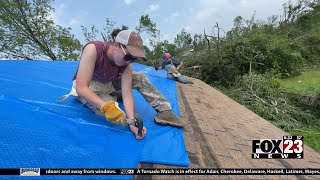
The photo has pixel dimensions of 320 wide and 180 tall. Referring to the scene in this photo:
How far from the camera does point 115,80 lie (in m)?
2.50

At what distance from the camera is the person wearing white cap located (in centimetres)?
194

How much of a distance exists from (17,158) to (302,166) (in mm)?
2071

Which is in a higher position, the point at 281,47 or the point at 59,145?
the point at 281,47

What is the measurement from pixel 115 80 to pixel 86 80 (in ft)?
1.83

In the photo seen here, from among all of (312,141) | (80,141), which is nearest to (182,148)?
(80,141)

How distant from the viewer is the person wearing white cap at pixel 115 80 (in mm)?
1937

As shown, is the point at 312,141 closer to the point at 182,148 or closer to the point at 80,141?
the point at 182,148

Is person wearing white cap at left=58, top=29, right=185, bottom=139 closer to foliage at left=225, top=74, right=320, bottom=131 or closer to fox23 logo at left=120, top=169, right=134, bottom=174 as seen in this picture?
fox23 logo at left=120, top=169, right=134, bottom=174

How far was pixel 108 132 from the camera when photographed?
1.90 metres

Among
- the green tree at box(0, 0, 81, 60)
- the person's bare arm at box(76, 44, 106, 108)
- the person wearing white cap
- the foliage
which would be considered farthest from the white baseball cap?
the green tree at box(0, 0, 81, 60)

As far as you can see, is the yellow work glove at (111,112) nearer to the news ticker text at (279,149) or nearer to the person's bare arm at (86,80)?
the person's bare arm at (86,80)

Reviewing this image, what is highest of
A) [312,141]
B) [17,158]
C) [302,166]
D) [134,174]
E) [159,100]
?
[159,100]

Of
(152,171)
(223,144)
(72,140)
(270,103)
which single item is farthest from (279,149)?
(270,103)

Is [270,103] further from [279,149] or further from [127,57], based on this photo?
[127,57]
